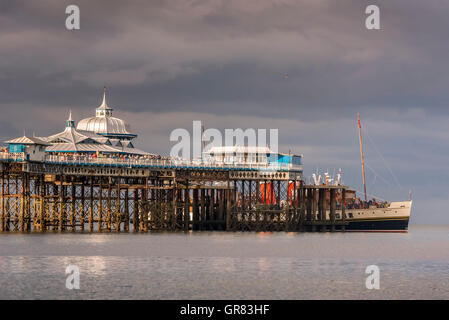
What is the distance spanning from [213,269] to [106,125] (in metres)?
102

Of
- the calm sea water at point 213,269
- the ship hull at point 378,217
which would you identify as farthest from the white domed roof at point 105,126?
the calm sea water at point 213,269

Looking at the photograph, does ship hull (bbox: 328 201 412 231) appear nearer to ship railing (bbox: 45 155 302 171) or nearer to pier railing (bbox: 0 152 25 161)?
ship railing (bbox: 45 155 302 171)

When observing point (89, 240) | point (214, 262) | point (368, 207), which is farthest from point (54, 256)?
point (368, 207)

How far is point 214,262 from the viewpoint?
89250 millimetres

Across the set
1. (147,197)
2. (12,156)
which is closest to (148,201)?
(147,197)

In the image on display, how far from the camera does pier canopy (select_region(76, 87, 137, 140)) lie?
180 meters

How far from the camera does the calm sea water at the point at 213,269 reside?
65.5 meters

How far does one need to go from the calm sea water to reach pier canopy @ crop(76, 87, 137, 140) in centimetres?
5704

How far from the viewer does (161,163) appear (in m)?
147

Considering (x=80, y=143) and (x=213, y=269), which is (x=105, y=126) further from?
(x=213, y=269)

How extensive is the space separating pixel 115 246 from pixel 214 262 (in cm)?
2364

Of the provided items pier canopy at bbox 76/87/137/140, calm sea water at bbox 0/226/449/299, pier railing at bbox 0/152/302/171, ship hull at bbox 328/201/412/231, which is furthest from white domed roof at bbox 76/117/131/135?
calm sea water at bbox 0/226/449/299

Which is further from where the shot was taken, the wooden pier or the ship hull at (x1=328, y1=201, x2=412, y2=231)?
the ship hull at (x1=328, y1=201, x2=412, y2=231)

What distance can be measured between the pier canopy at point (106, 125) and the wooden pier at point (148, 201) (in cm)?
1867
